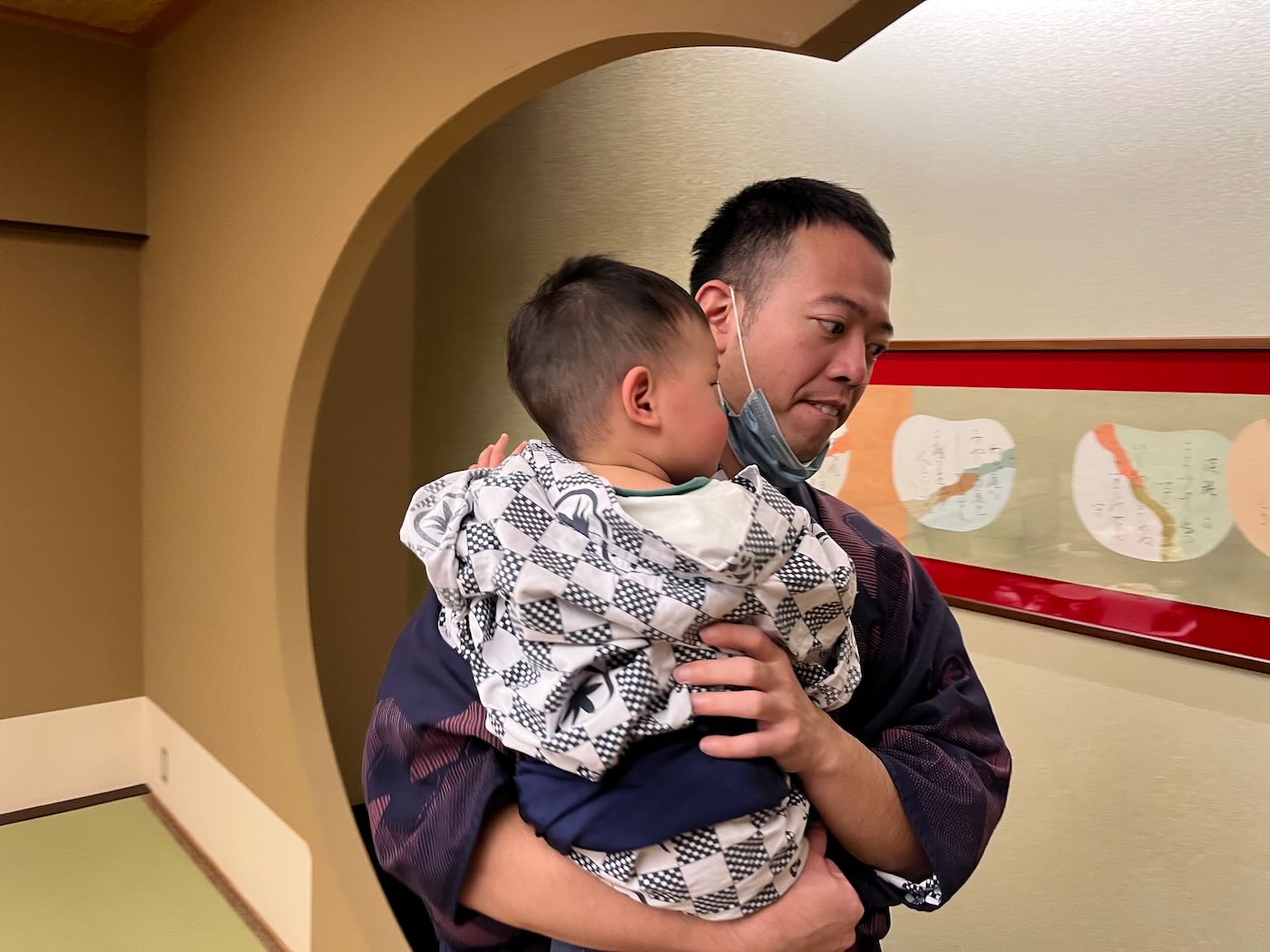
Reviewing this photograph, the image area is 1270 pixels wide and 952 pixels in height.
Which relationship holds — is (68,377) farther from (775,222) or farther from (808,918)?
(808,918)

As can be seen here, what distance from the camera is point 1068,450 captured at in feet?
6.91

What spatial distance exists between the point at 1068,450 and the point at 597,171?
1.78 meters

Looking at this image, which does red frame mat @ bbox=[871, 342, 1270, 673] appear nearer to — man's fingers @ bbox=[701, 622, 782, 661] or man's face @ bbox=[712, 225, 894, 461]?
man's face @ bbox=[712, 225, 894, 461]

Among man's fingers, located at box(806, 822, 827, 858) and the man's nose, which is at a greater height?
the man's nose

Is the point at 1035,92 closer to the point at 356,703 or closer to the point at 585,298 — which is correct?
the point at 585,298

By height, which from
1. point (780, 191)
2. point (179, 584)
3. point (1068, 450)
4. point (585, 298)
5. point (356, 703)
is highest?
point (780, 191)

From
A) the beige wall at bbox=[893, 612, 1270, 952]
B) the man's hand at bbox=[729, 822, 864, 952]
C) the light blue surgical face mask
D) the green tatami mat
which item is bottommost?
the green tatami mat

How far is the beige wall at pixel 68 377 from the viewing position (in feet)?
9.70

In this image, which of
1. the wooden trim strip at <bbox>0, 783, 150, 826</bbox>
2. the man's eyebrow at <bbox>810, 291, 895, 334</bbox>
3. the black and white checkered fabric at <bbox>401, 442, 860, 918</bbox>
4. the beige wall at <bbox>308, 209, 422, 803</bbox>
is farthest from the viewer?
the beige wall at <bbox>308, 209, 422, 803</bbox>

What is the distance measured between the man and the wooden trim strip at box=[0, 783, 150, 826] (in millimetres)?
2751

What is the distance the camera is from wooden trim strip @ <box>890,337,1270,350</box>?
1.85 metres

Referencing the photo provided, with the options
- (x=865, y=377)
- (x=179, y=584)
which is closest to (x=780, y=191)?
(x=865, y=377)

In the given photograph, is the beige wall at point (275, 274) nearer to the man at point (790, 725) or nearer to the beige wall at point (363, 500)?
the man at point (790, 725)

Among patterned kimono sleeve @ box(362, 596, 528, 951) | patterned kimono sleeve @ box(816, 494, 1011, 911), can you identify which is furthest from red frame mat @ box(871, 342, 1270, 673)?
patterned kimono sleeve @ box(362, 596, 528, 951)
